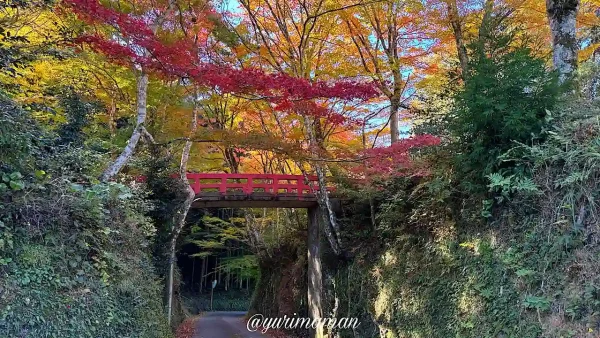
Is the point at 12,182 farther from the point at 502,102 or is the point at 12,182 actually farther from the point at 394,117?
the point at 394,117

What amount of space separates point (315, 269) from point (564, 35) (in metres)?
6.99

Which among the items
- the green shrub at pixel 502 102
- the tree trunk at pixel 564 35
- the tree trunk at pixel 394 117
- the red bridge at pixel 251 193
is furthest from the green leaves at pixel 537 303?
the red bridge at pixel 251 193

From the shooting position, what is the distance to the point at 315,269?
9.50 m

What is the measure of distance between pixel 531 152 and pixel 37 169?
5336mm

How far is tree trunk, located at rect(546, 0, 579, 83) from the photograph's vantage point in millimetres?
4859

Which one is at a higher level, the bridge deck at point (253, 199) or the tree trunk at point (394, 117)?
the tree trunk at point (394, 117)

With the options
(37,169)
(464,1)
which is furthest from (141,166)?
(464,1)

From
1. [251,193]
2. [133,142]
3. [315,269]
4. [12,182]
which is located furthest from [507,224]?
[251,193]

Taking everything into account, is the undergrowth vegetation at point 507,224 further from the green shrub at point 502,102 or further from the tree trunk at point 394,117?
the tree trunk at point 394,117

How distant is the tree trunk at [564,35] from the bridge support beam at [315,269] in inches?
230

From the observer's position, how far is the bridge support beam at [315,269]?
29.8 ft

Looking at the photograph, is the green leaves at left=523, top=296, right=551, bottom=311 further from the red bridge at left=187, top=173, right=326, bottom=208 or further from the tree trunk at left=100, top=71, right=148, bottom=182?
the red bridge at left=187, top=173, right=326, bottom=208

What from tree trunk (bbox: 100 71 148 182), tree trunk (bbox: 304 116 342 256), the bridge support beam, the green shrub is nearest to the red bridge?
the bridge support beam

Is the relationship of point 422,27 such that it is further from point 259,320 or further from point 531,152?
point 259,320
